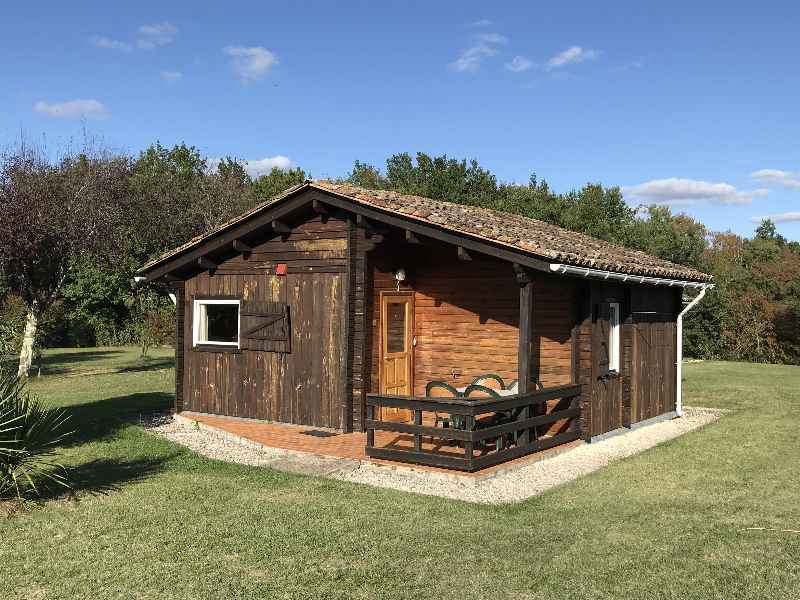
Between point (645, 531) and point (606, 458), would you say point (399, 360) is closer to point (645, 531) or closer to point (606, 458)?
point (606, 458)

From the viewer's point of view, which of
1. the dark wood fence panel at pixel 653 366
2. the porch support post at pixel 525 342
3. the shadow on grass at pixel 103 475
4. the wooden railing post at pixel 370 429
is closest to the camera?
the shadow on grass at pixel 103 475

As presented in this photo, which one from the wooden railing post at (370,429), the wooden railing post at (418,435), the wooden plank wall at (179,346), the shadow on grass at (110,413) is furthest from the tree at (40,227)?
the wooden railing post at (418,435)

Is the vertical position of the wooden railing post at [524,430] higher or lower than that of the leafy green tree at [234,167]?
lower

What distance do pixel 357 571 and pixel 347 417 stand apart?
5.79 metres

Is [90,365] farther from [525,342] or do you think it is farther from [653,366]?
[525,342]

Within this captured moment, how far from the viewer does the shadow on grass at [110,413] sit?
11102 millimetres

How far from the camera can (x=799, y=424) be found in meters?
12.9

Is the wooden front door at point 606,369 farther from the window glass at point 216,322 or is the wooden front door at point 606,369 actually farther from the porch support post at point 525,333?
the window glass at point 216,322

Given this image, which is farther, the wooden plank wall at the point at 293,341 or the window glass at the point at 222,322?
the window glass at the point at 222,322

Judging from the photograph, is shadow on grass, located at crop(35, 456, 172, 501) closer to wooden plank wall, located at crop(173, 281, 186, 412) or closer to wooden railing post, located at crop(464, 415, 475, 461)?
wooden plank wall, located at crop(173, 281, 186, 412)

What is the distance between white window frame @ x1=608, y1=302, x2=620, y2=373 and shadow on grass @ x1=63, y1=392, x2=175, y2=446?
803 centimetres

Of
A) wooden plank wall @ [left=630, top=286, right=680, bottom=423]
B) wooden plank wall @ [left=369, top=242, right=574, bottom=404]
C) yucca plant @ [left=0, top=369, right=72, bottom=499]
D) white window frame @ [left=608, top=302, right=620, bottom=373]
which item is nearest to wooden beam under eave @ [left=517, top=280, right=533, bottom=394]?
wooden plank wall @ [left=369, top=242, right=574, bottom=404]

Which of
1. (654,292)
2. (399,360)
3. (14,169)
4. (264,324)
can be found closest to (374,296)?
(399,360)

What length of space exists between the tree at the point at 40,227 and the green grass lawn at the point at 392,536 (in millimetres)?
11146
